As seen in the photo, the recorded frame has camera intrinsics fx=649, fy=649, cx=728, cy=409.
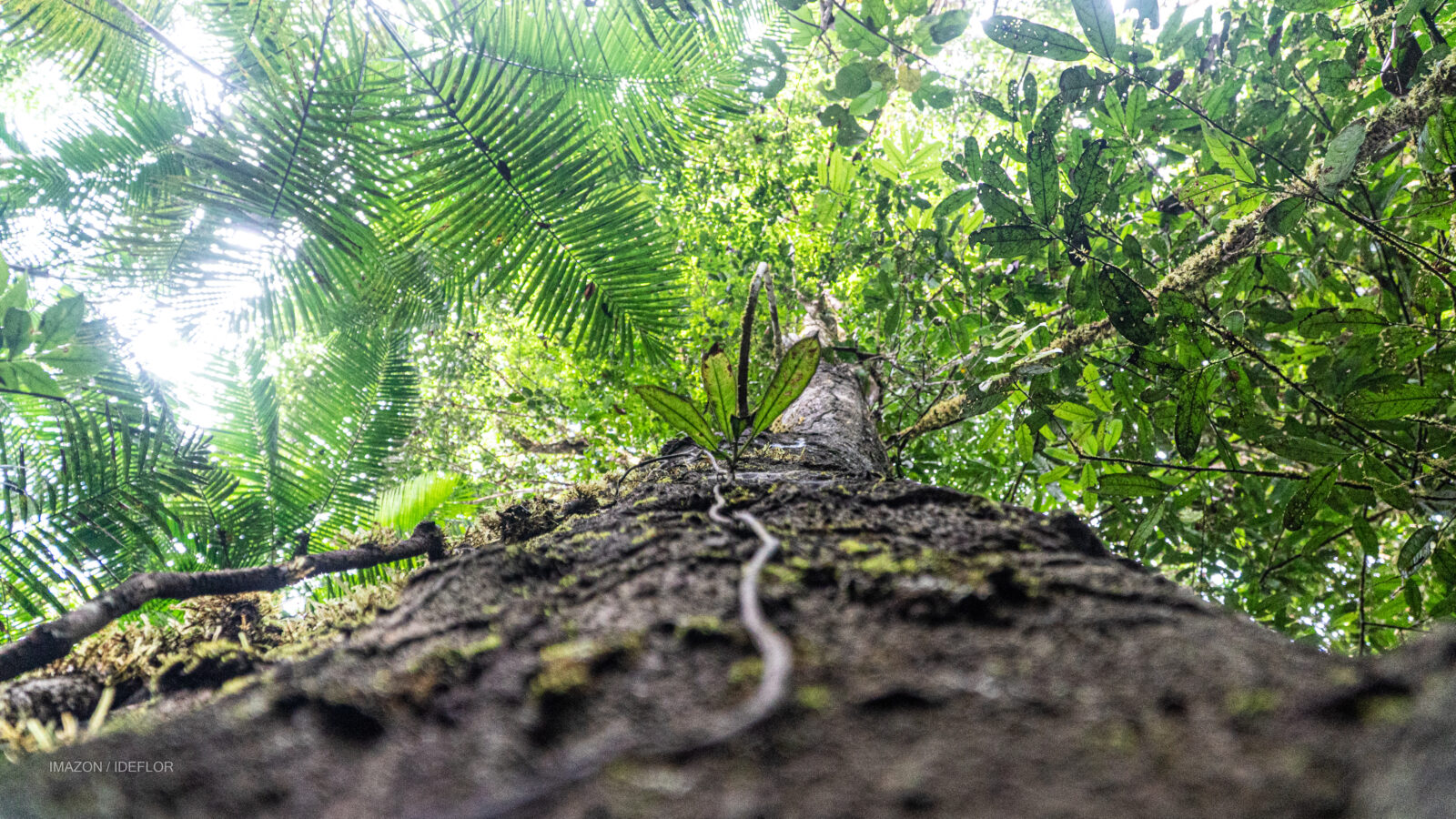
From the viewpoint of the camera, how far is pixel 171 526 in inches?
83.7

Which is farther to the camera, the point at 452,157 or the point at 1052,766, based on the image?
the point at 452,157

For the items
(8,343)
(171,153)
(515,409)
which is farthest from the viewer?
(515,409)

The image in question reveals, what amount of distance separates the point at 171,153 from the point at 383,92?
1118mm

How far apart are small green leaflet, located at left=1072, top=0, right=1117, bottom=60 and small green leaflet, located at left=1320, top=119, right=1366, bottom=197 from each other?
19.1 inches

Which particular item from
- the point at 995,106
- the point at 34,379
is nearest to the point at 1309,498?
the point at 995,106

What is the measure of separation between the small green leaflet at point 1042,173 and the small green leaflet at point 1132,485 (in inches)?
27.5

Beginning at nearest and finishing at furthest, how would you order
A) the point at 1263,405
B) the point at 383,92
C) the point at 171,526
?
the point at 383,92
the point at 171,526
the point at 1263,405

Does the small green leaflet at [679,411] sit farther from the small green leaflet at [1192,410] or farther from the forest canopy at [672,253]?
the small green leaflet at [1192,410]

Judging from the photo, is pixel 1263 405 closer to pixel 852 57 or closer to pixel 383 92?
pixel 852 57

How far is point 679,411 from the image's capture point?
3.55 ft

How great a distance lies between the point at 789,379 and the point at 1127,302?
1.02m

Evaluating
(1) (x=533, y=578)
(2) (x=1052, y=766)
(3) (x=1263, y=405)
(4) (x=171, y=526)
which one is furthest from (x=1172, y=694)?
(3) (x=1263, y=405)

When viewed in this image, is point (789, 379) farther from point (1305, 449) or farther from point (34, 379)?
point (34, 379)

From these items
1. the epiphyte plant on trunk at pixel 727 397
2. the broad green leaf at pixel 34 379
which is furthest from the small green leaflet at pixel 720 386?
the broad green leaf at pixel 34 379
